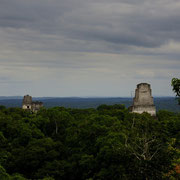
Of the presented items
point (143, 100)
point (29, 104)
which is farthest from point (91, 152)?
point (29, 104)

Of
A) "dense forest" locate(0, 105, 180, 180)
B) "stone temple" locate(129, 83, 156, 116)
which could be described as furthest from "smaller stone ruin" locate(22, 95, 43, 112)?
"dense forest" locate(0, 105, 180, 180)

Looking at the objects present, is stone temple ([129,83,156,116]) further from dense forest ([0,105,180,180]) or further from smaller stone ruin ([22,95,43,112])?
smaller stone ruin ([22,95,43,112])

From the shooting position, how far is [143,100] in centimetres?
5528

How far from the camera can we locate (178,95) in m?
17.3

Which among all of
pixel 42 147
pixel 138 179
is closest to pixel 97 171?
pixel 42 147

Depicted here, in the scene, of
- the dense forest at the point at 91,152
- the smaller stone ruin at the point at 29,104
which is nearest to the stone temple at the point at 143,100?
the dense forest at the point at 91,152

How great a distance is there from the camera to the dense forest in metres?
22.8

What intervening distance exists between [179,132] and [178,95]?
83.8 feet

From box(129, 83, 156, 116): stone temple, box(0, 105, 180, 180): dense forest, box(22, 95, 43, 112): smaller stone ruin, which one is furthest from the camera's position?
box(22, 95, 43, 112): smaller stone ruin

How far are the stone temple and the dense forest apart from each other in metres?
10.2

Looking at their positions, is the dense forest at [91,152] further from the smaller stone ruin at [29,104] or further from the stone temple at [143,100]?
the smaller stone ruin at [29,104]

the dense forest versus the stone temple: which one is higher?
the stone temple

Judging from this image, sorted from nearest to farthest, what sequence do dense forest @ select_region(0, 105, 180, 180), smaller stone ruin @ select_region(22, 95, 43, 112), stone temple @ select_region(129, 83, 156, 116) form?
dense forest @ select_region(0, 105, 180, 180) → stone temple @ select_region(129, 83, 156, 116) → smaller stone ruin @ select_region(22, 95, 43, 112)

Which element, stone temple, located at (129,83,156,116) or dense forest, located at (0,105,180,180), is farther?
stone temple, located at (129,83,156,116)
